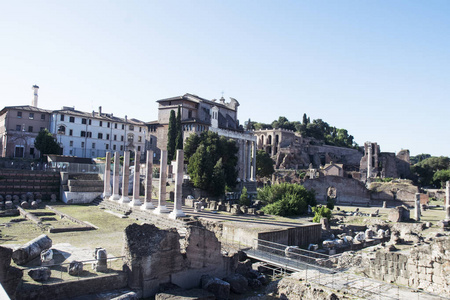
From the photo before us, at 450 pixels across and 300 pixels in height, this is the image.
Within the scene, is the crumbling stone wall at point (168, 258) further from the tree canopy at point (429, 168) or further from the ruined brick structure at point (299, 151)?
the tree canopy at point (429, 168)

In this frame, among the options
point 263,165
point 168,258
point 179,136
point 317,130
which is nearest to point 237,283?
point 168,258

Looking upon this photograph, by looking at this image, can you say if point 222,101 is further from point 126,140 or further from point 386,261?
point 386,261

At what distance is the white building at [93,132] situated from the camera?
5197 cm

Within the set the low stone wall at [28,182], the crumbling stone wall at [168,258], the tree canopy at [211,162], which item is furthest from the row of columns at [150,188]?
the tree canopy at [211,162]

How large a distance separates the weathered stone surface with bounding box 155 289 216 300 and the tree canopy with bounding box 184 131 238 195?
23.9 metres

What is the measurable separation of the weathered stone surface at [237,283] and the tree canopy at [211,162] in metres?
22.2

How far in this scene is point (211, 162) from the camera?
3709 centimetres

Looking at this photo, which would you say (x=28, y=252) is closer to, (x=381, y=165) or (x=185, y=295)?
(x=185, y=295)

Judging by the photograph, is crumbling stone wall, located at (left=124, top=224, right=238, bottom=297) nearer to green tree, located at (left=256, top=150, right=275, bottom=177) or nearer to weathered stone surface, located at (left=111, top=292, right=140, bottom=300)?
weathered stone surface, located at (left=111, top=292, right=140, bottom=300)

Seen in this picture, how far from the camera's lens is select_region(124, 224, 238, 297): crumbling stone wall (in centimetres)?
1191

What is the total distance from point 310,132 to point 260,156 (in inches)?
1689

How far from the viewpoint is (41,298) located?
32.6ft

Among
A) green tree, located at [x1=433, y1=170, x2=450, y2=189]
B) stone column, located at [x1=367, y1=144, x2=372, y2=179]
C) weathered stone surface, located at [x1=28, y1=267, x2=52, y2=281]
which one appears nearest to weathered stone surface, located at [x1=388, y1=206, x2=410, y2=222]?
weathered stone surface, located at [x1=28, y1=267, x2=52, y2=281]

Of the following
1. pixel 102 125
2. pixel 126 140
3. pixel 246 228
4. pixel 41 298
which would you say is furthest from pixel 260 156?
pixel 41 298
